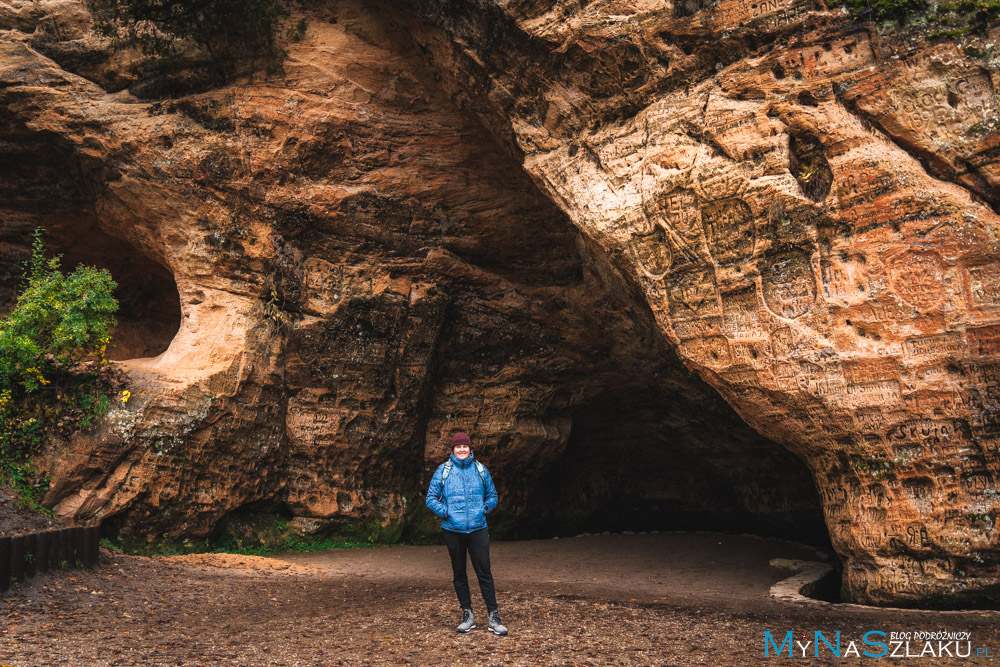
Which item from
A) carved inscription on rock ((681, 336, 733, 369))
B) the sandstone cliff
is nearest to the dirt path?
the sandstone cliff

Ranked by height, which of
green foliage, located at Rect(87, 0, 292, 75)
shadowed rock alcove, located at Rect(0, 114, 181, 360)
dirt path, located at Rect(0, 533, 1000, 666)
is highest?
green foliage, located at Rect(87, 0, 292, 75)

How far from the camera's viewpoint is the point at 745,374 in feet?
25.0

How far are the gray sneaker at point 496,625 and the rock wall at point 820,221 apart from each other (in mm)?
4175

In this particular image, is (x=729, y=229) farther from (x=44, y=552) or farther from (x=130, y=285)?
(x=130, y=285)

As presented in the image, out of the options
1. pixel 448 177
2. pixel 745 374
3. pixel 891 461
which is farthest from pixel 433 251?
pixel 891 461

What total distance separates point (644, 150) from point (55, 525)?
788 centimetres

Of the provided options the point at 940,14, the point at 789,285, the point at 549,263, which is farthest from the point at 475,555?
the point at 549,263

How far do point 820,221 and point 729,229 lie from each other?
927 millimetres

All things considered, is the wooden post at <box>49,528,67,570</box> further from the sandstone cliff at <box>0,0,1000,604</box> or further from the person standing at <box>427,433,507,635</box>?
the person standing at <box>427,433,507,635</box>

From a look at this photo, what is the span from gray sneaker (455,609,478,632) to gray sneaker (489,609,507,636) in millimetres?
149

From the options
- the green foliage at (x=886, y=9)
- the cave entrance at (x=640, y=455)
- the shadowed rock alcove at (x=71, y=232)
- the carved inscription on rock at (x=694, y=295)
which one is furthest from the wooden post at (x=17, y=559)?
the green foliage at (x=886, y=9)

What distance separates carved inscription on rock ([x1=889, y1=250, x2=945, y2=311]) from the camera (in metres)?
6.56

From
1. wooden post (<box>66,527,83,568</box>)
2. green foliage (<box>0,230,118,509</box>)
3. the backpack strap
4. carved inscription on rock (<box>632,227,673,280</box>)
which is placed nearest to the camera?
the backpack strap

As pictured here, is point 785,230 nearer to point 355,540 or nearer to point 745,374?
point 745,374
